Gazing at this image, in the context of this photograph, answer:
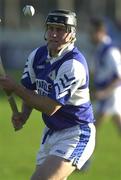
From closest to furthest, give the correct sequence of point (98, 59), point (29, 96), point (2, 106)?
point (29, 96), point (98, 59), point (2, 106)

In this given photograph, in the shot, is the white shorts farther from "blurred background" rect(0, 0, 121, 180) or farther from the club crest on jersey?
"blurred background" rect(0, 0, 121, 180)

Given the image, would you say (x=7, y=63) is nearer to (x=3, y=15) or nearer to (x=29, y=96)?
(x=3, y=15)

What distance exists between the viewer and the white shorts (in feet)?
31.9

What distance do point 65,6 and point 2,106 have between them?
1468cm

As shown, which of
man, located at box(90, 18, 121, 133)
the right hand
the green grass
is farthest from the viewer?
man, located at box(90, 18, 121, 133)

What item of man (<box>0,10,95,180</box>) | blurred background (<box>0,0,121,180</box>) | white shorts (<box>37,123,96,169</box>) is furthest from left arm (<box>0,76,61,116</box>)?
blurred background (<box>0,0,121,180</box>)

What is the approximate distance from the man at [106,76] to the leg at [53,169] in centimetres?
666

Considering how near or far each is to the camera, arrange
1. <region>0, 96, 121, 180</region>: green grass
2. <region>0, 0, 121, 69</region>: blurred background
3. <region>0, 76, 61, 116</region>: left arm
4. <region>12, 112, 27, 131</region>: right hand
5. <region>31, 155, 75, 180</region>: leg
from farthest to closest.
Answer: <region>0, 0, 121, 69</region>: blurred background
<region>0, 96, 121, 180</region>: green grass
<region>12, 112, 27, 131</region>: right hand
<region>31, 155, 75, 180</region>: leg
<region>0, 76, 61, 116</region>: left arm

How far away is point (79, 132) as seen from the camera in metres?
9.86

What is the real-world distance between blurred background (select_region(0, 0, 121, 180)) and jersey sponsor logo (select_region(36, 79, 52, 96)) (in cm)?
386

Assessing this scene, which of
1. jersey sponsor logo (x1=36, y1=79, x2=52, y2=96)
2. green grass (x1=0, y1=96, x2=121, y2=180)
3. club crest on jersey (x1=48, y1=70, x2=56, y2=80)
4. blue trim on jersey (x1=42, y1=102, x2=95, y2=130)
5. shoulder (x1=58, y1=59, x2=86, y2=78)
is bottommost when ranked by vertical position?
green grass (x1=0, y1=96, x2=121, y2=180)

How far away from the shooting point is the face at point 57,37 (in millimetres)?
9650

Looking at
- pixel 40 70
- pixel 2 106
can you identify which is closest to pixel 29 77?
pixel 40 70

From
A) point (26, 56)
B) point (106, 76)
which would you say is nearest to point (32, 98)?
point (106, 76)
